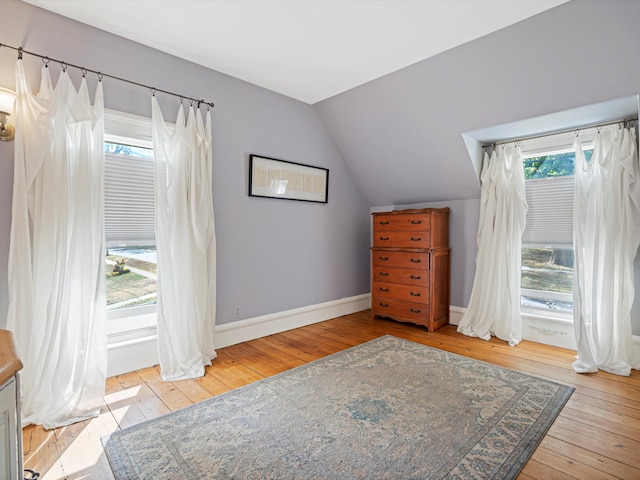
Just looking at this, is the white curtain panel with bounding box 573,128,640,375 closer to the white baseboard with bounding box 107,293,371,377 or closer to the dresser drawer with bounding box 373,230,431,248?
the dresser drawer with bounding box 373,230,431,248

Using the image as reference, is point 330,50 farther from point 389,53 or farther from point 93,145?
point 93,145

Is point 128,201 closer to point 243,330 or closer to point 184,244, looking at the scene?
point 184,244

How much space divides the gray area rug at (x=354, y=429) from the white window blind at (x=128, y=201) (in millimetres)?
1436

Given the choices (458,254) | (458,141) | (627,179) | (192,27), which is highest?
(192,27)

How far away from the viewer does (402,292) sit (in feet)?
13.1

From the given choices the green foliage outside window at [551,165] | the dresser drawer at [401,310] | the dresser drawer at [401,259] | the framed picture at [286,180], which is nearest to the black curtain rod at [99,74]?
the framed picture at [286,180]

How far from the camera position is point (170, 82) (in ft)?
9.19

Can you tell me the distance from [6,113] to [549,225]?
4533 mm

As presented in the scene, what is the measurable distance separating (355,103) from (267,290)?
89.4 inches

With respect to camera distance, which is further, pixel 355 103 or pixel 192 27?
pixel 355 103

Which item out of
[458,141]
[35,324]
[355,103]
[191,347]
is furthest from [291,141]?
[35,324]

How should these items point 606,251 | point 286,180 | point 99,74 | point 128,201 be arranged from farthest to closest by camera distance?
1. point 286,180
2. point 606,251
3. point 128,201
4. point 99,74

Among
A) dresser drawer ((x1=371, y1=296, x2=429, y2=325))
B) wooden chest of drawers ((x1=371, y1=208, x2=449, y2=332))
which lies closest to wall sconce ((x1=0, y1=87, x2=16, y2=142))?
wooden chest of drawers ((x1=371, y1=208, x2=449, y2=332))

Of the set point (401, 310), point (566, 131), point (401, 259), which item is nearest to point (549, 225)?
point (566, 131)
